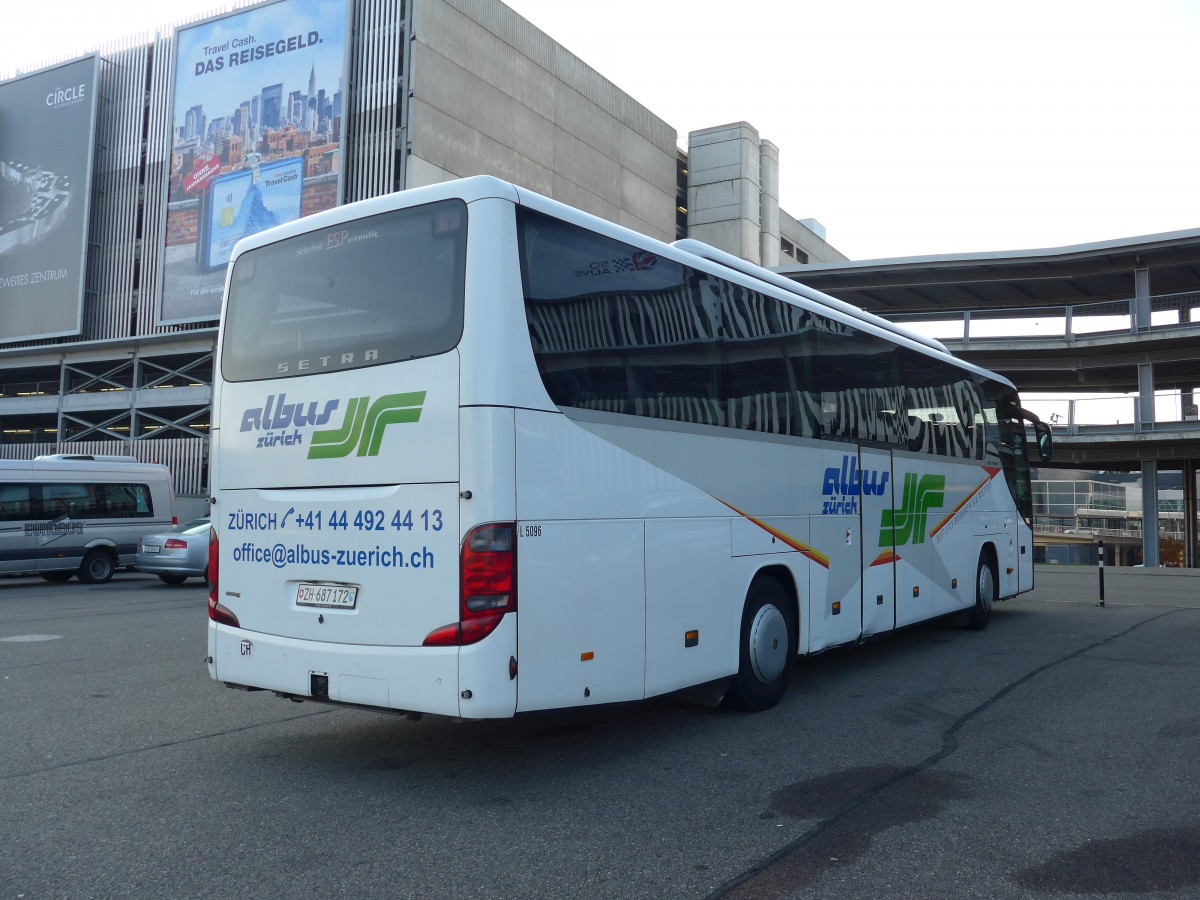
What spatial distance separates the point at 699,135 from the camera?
6856 centimetres

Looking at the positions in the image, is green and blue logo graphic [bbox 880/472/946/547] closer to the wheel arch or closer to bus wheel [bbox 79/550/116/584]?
the wheel arch

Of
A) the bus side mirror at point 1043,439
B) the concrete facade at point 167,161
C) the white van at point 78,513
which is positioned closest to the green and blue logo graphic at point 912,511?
the bus side mirror at point 1043,439

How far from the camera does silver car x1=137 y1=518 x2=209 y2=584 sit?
2002cm

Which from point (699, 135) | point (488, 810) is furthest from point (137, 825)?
point (699, 135)

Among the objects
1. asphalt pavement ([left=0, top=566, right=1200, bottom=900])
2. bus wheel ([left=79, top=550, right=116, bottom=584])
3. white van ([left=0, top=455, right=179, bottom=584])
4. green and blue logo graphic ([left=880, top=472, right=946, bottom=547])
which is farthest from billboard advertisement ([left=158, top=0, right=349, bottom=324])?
asphalt pavement ([left=0, top=566, right=1200, bottom=900])

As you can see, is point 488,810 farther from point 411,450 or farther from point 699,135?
point 699,135

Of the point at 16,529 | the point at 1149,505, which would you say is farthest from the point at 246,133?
the point at 1149,505

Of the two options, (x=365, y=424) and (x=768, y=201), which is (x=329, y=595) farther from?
(x=768, y=201)

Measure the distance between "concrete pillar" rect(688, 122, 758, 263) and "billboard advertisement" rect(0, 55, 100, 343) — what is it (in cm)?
3728

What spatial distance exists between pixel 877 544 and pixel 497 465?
18.0 feet

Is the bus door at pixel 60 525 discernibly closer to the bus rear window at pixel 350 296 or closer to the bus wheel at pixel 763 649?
the bus rear window at pixel 350 296

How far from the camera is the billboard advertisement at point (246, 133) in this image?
4103 cm

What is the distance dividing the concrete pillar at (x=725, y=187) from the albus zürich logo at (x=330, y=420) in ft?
203

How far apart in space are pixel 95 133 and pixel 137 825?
50773 millimetres
